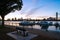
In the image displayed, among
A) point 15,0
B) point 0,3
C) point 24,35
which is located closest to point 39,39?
point 24,35

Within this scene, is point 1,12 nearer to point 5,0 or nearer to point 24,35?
point 5,0

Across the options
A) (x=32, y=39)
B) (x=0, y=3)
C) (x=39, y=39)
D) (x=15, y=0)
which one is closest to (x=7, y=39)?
(x=32, y=39)

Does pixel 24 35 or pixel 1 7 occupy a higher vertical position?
pixel 1 7

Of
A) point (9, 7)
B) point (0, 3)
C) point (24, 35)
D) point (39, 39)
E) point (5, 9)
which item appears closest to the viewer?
point (39, 39)

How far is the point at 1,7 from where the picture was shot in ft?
68.0

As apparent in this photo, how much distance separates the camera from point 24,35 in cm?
1210

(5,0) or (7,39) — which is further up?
(5,0)

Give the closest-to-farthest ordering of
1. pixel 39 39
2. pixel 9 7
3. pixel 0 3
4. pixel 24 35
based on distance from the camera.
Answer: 1. pixel 39 39
2. pixel 24 35
3. pixel 0 3
4. pixel 9 7

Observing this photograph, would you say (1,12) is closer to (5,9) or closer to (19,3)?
(5,9)

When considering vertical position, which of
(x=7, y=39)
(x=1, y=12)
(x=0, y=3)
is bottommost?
(x=7, y=39)

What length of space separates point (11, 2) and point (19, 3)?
1.73 meters

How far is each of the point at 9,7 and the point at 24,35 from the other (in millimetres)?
12512

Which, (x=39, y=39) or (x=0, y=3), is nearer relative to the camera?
(x=39, y=39)

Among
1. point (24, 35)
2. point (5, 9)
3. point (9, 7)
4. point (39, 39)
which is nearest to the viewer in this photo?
point (39, 39)
